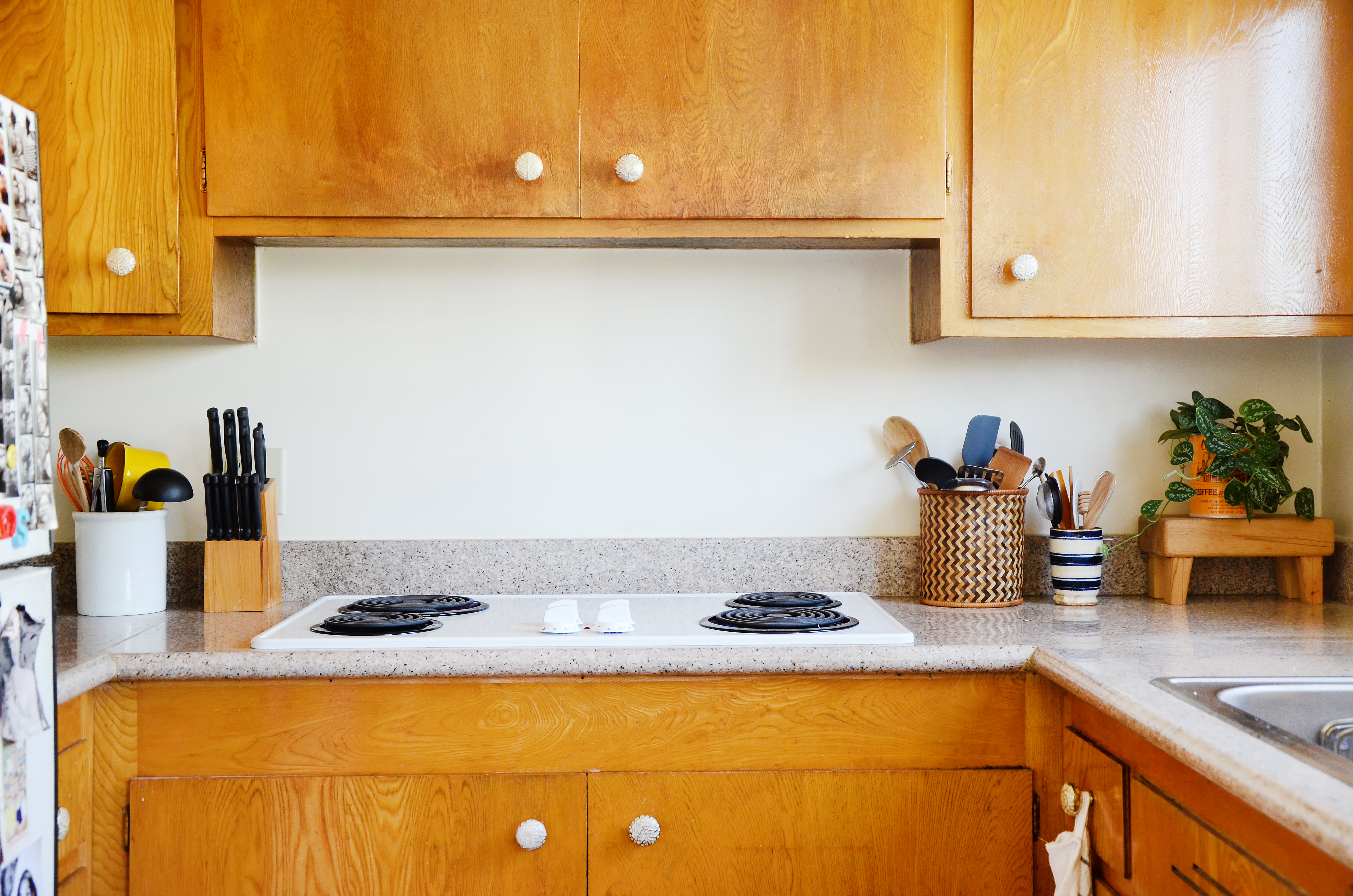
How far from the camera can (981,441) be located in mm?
1816

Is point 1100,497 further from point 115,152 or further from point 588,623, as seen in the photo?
point 115,152

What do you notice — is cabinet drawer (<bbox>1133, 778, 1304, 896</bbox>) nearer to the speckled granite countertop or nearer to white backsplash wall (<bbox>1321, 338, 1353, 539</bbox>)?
the speckled granite countertop

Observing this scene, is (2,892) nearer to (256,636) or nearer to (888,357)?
(256,636)

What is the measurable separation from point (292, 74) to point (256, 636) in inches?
33.6

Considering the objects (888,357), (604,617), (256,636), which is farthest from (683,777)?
(888,357)

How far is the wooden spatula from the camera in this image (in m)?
1.73

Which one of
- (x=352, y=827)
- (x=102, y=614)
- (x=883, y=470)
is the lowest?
(x=352, y=827)

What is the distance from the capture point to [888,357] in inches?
74.0

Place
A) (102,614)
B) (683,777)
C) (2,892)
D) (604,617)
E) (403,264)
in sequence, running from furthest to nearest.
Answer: (403,264)
(102,614)
(604,617)
(683,777)
(2,892)

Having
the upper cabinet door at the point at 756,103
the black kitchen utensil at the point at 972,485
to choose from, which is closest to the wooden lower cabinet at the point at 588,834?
the black kitchen utensil at the point at 972,485

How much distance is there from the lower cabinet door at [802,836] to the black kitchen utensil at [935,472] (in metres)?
0.60

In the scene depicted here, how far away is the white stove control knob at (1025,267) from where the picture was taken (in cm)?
155

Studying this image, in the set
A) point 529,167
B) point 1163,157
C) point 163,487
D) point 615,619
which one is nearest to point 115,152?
point 163,487

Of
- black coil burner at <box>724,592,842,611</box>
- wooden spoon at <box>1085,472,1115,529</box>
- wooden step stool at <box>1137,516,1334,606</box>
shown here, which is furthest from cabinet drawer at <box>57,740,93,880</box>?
wooden step stool at <box>1137,516,1334,606</box>
